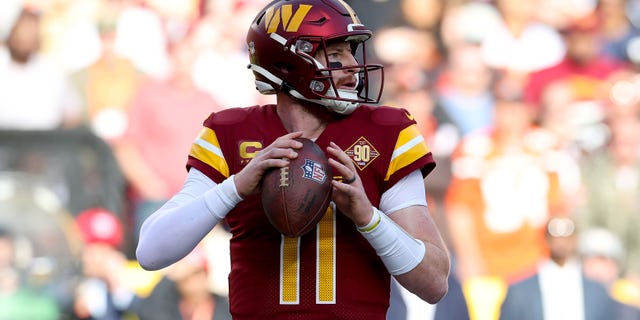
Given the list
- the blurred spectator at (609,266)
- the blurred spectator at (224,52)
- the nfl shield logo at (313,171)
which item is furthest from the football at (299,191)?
the blurred spectator at (224,52)

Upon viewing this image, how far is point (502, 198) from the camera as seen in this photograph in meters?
6.13

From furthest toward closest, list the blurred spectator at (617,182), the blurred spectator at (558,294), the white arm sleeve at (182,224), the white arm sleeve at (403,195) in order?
the blurred spectator at (617,182), the blurred spectator at (558,294), the white arm sleeve at (403,195), the white arm sleeve at (182,224)

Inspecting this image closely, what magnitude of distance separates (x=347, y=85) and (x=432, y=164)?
27 centimetres

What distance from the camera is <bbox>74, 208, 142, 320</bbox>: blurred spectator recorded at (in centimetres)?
598

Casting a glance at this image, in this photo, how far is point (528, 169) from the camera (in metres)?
6.15

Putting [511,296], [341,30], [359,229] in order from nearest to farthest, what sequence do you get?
[359,229] → [341,30] → [511,296]

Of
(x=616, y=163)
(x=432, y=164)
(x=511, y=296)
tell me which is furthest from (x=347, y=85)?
(x=616, y=163)

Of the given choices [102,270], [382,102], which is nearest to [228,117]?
[382,102]


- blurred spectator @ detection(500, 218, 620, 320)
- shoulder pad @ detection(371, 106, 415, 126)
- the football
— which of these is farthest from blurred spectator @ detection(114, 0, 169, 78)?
the football

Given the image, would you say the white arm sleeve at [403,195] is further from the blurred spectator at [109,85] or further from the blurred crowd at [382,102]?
the blurred spectator at [109,85]

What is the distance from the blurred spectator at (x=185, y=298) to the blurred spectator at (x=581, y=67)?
226cm

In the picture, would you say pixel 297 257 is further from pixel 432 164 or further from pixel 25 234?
pixel 25 234

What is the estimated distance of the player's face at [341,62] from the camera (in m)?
2.27

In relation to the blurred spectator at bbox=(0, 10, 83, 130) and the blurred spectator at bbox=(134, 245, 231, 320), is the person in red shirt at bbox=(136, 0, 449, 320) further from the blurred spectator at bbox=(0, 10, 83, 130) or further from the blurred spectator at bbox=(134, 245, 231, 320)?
the blurred spectator at bbox=(0, 10, 83, 130)
